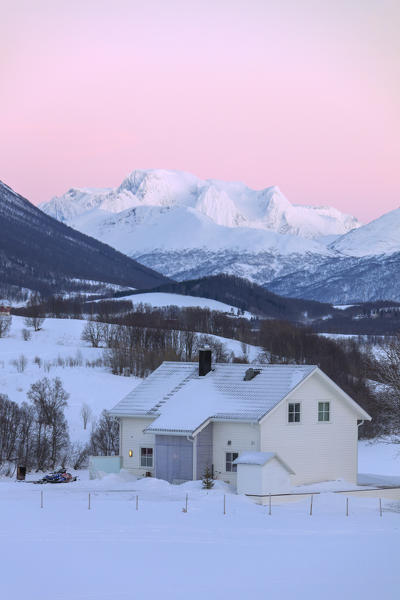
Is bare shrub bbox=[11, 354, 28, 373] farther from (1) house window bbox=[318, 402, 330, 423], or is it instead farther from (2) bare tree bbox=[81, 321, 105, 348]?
(1) house window bbox=[318, 402, 330, 423]

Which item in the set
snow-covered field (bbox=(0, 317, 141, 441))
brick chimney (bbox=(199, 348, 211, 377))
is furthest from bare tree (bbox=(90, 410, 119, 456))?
brick chimney (bbox=(199, 348, 211, 377))

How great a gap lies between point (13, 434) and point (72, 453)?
3921mm

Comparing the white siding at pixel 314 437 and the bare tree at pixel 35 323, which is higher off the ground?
the bare tree at pixel 35 323

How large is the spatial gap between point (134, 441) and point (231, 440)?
547 cm

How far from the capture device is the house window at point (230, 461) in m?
42.0

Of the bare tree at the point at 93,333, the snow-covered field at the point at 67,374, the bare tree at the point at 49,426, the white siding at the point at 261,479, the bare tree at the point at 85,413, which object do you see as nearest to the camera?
the white siding at the point at 261,479

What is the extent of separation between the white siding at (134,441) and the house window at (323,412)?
7390 millimetres

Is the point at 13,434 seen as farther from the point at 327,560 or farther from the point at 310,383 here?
the point at 327,560

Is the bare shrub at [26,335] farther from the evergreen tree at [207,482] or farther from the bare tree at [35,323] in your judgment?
the evergreen tree at [207,482]

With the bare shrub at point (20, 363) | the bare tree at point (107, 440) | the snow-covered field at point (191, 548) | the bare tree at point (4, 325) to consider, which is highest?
the bare tree at point (4, 325)

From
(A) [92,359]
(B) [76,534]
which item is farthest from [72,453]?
(A) [92,359]

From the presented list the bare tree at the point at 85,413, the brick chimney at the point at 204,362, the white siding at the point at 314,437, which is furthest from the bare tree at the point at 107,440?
the white siding at the point at 314,437

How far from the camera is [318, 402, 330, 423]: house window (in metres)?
44.6

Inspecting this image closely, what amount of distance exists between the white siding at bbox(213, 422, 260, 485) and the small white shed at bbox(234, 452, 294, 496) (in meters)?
1.56
